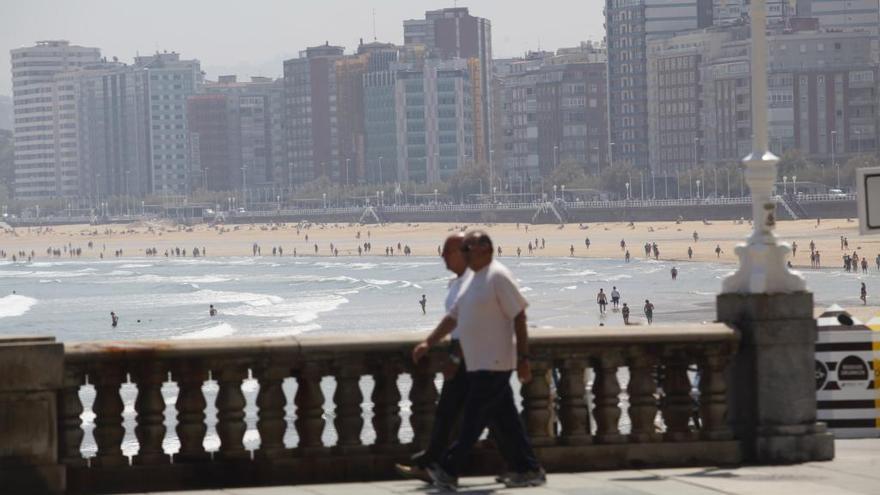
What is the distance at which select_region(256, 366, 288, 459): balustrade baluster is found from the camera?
12094 mm

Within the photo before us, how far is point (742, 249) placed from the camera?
13297 mm

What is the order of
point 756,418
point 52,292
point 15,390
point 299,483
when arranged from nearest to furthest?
point 15,390 < point 299,483 < point 756,418 < point 52,292

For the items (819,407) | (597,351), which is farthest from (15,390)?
(819,407)

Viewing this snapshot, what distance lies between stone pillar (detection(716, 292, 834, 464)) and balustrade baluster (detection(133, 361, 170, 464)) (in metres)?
4.00

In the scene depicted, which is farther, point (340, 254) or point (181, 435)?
point (340, 254)

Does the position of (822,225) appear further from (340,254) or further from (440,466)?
(440,466)

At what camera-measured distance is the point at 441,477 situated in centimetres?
1173

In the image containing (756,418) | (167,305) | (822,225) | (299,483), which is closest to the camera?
(299,483)

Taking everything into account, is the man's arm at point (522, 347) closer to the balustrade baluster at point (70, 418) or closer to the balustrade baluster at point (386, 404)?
the balustrade baluster at point (386, 404)

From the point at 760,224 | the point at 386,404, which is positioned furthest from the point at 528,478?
the point at 760,224

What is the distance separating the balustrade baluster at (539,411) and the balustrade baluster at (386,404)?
0.88 m

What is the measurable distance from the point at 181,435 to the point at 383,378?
1.34m

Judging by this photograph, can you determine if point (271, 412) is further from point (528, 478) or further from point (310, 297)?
point (310, 297)

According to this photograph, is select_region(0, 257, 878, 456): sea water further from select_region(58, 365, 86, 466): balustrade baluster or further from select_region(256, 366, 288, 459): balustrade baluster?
select_region(58, 365, 86, 466): balustrade baluster
